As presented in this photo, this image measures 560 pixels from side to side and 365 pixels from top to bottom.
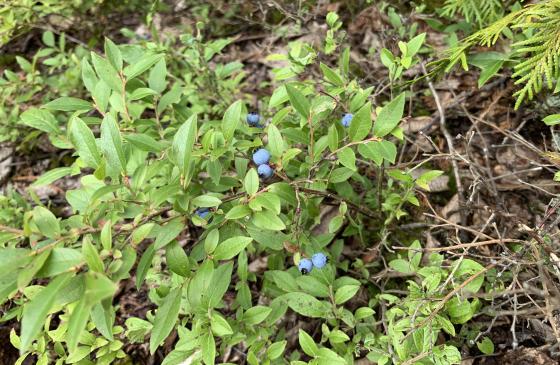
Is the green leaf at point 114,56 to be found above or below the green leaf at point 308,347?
above

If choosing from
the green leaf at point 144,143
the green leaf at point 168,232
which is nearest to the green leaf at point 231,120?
the green leaf at point 144,143

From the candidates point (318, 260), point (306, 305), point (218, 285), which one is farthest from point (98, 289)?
point (306, 305)

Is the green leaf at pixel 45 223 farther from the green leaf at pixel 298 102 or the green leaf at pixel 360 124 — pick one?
the green leaf at pixel 360 124

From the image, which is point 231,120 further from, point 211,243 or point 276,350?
point 276,350

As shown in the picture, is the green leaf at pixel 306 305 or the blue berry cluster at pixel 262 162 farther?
the green leaf at pixel 306 305

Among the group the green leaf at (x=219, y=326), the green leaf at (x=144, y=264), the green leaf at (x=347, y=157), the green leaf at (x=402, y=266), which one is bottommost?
the green leaf at (x=402, y=266)

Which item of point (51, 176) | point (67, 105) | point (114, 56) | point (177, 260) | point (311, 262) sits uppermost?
point (114, 56)

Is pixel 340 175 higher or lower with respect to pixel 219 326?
higher

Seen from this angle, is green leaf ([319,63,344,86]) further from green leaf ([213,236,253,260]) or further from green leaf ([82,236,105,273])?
green leaf ([82,236,105,273])
